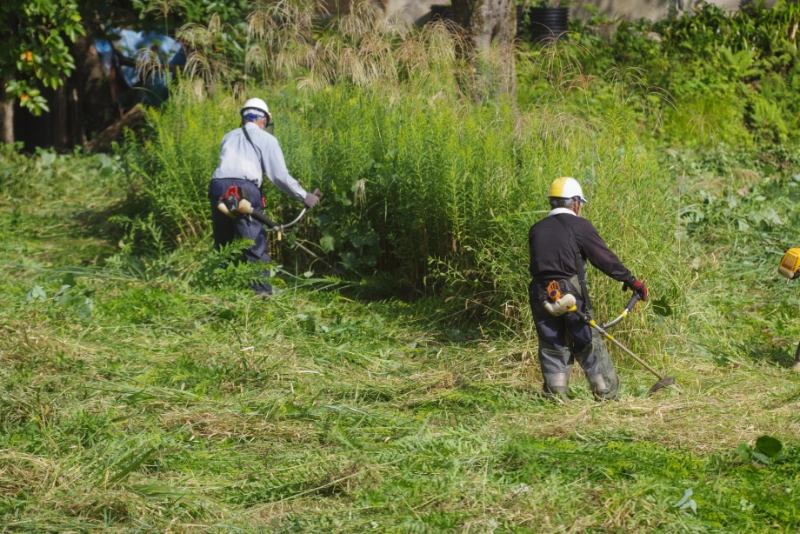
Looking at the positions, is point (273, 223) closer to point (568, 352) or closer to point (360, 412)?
point (360, 412)

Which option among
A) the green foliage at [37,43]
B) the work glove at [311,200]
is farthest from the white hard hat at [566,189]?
the green foliage at [37,43]

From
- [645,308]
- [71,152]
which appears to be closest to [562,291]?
[645,308]

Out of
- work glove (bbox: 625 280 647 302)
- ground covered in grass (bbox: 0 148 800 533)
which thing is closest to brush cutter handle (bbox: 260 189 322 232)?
ground covered in grass (bbox: 0 148 800 533)

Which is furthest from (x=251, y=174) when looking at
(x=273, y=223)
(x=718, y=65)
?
(x=718, y=65)

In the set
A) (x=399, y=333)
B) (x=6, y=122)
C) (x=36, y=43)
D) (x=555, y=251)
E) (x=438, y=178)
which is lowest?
(x=399, y=333)

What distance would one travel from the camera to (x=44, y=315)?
6992 millimetres

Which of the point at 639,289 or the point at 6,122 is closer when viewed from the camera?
the point at 639,289

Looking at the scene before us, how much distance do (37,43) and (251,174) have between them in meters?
5.19

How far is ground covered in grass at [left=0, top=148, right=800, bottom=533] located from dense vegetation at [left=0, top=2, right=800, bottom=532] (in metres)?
0.02

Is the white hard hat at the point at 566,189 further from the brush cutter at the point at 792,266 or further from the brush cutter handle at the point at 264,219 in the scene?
the brush cutter handle at the point at 264,219

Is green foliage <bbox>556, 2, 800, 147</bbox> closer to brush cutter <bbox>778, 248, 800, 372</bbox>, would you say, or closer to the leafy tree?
brush cutter <bbox>778, 248, 800, 372</bbox>

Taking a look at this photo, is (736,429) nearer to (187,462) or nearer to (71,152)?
(187,462)

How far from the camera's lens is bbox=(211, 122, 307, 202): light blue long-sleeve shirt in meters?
8.12

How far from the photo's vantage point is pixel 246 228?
815cm
